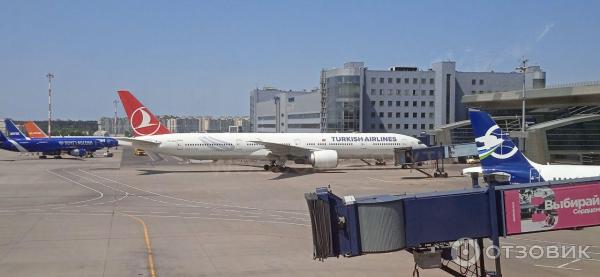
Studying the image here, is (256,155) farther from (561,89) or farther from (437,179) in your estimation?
(561,89)

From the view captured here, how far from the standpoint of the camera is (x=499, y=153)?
86.8 ft

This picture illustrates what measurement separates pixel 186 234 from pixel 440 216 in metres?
12.5

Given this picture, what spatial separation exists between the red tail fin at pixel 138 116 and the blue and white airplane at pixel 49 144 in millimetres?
35062

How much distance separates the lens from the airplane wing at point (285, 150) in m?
50.1

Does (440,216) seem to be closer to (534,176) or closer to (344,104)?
(534,176)

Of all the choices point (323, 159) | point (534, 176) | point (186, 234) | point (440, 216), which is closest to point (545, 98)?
point (323, 159)

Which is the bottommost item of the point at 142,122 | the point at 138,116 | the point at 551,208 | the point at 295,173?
the point at 295,173

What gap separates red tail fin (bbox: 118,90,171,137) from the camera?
5222 centimetres

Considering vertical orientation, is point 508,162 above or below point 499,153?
below

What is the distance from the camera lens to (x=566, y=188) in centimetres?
1209

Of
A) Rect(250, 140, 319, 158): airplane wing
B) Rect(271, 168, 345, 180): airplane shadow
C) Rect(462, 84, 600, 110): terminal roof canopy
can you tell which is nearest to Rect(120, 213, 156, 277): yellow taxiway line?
Rect(271, 168, 345, 180): airplane shadow

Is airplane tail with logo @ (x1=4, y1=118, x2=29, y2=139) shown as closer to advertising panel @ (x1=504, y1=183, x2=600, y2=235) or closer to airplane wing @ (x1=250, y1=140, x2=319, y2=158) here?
airplane wing @ (x1=250, y1=140, x2=319, y2=158)

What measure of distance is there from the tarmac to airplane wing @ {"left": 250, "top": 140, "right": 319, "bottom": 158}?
7.69 metres

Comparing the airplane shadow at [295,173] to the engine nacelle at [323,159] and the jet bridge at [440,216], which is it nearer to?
the engine nacelle at [323,159]
